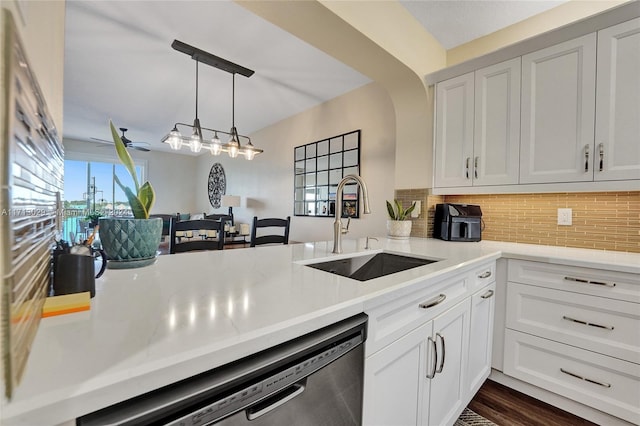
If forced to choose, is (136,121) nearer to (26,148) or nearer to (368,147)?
(368,147)

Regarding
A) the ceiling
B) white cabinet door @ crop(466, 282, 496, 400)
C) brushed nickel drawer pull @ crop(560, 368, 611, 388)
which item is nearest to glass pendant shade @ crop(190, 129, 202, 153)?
the ceiling

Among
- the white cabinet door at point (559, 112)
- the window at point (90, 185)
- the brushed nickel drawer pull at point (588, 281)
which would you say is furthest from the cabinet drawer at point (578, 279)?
the window at point (90, 185)

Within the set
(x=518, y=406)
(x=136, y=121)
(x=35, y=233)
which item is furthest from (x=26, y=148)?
(x=136, y=121)

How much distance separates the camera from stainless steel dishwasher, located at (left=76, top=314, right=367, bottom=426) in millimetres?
409

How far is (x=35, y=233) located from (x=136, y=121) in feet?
15.9

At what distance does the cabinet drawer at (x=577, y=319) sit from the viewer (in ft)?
4.22

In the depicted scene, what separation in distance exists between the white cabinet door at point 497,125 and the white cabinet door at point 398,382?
4.59ft

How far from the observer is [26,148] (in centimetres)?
40

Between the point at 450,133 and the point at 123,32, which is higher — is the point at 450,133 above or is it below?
below

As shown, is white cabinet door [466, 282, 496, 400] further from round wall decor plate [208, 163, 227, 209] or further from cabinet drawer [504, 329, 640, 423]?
round wall decor plate [208, 163, 227, 209]

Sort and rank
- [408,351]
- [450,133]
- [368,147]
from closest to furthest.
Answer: [408,351] → [450,133] → [368,147]

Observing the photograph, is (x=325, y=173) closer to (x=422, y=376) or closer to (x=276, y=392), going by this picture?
(x=422, y=376)

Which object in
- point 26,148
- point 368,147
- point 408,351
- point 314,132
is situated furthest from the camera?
point 314,132

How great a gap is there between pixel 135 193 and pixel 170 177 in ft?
22.4
